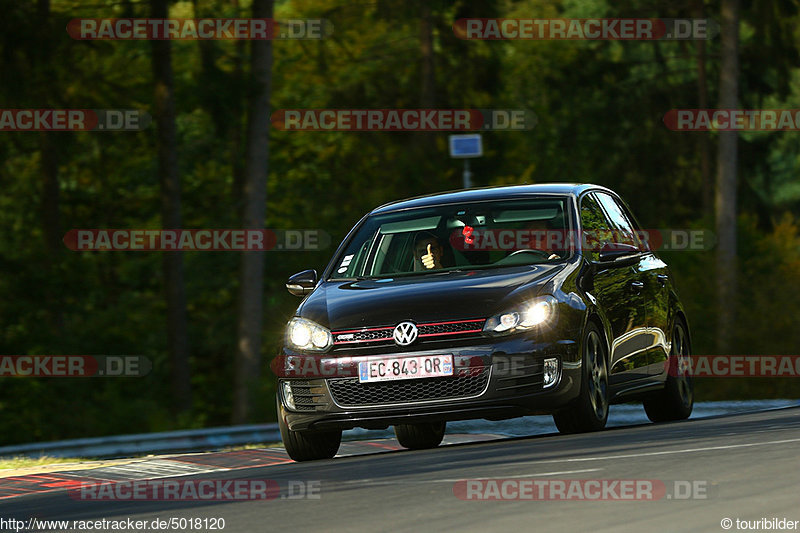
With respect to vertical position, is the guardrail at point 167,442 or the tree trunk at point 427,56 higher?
the tree trunk at point 427,56

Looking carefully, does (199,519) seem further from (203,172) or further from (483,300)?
(203,172)

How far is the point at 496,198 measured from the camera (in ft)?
37.6

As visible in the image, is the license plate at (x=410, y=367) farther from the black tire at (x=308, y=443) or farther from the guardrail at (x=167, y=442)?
the guardrail at (x=167, y=442)

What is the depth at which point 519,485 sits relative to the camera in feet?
25.1

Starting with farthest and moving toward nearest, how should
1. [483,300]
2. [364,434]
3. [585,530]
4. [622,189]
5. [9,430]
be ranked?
[622,189] < [9,430] < [364,434] < [483,300] < [585,530]

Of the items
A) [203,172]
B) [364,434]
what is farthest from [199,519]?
[203,172]

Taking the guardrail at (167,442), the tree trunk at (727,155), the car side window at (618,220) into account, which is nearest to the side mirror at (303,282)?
the car side window at (618,220)

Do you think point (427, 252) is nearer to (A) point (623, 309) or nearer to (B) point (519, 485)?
(A) point (623, 309)

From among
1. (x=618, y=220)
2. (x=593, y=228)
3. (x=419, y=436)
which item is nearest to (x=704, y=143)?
(x=618, y=220)

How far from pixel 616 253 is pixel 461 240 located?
1132 millimetres

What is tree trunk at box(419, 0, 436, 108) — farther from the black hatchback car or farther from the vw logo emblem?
the vw logo emblem

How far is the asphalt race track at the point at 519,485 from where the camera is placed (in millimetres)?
6594

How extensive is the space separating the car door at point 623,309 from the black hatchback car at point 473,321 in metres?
0.02

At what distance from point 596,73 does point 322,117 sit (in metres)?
7.95
